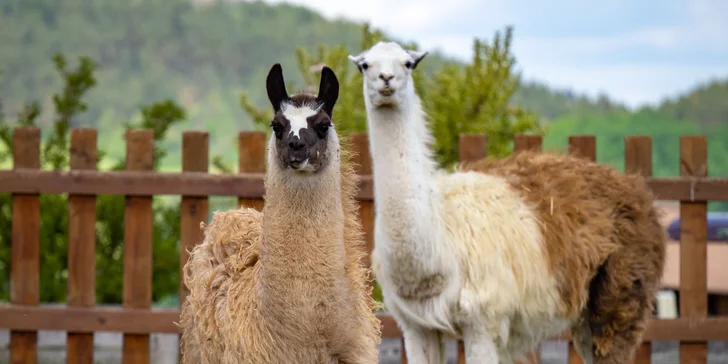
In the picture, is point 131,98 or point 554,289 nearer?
point 554,289

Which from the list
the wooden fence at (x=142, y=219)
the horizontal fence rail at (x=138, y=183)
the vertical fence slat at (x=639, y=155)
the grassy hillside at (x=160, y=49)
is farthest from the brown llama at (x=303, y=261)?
the grassy hillside at (x=160, y=49)

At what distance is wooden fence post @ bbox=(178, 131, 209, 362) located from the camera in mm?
6656

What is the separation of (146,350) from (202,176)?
132 centimetres

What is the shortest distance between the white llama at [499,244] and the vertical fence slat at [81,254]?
2.41m

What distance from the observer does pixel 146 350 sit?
674 cm

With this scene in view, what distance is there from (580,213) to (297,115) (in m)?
2.53

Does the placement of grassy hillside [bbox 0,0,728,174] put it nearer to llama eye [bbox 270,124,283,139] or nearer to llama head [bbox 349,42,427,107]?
llama head [bbox 349,42,427,107]

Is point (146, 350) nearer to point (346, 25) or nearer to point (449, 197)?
point (449, 197)

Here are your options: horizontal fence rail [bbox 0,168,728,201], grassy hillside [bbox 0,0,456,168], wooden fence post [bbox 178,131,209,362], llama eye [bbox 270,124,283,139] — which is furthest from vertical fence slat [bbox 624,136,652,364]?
grassy hillside [bbox 0,0,456,168]

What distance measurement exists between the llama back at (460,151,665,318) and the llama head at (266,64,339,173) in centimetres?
215

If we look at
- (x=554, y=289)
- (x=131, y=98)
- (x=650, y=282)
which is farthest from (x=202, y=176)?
(x=131, y=98)

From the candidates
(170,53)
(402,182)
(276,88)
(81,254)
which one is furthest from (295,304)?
(170,53)

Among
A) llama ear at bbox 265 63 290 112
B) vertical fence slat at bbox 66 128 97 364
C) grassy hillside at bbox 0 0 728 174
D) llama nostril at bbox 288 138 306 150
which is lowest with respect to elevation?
vertical fence slat at bbox 66 128 97 364

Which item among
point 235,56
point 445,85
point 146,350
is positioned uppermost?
point 235,56
